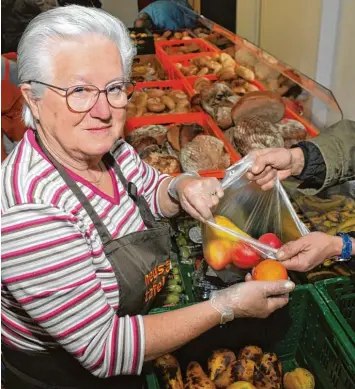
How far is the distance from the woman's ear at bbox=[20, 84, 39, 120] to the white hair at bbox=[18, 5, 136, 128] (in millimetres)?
17

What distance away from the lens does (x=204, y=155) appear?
2729 millimetres

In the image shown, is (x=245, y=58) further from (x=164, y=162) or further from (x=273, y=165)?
(x=273, y=165)

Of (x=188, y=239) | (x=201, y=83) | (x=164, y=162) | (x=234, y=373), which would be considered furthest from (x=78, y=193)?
(x=201, y=83)

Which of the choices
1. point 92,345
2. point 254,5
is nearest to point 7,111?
point 92,345

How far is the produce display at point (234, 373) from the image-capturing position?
5.99ft

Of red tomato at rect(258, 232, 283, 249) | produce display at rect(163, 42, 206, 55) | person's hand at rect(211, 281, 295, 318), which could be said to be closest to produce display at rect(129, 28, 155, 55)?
produce display at rect(163, 42, 206, 55)

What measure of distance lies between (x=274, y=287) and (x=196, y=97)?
230cm

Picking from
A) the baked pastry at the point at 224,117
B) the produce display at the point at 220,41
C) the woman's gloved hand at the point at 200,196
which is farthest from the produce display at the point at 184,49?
the woman's gloved hand at the point at 200,196

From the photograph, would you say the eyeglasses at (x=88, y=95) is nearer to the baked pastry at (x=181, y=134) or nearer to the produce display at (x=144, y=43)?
the baked pastry at (x=181, y=134)

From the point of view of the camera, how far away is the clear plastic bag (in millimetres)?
1889

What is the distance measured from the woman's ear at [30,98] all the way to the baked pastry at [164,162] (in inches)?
51.8

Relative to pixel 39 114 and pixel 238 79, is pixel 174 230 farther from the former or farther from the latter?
pixel 238 79

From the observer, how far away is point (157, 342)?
54.2 inches

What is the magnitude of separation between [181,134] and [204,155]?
1.37ft
